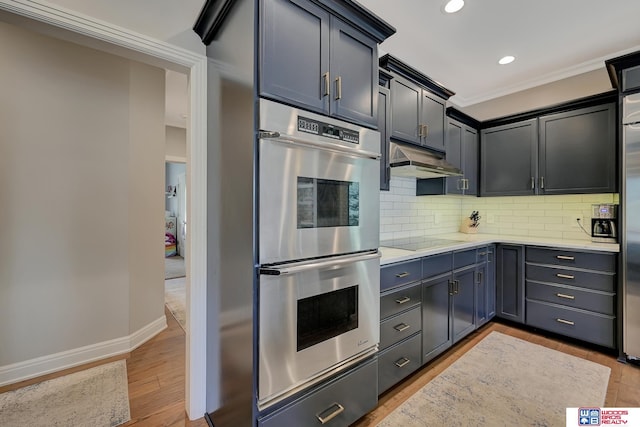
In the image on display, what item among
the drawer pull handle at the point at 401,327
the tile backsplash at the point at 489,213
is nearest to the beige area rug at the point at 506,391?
the drawer pull handle at the point at 401,327

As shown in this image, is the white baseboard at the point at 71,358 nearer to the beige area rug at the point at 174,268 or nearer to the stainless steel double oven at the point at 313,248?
the stainless steel double oven at the point at 313,248

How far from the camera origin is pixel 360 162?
1.60 meters

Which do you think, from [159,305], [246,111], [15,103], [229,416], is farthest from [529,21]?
[159,305]

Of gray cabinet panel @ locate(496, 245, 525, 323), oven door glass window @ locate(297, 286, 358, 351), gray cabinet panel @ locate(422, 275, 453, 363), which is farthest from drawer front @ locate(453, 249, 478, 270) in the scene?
oven door glass window @ locate(297, 286, 358, 351)

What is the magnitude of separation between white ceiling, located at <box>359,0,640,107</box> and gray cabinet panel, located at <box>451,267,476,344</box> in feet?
6.99

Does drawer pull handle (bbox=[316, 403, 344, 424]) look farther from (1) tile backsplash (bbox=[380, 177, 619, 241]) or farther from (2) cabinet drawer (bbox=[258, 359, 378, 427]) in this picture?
(1) tile backsplash (bbox=[380, 177, 619, 241])

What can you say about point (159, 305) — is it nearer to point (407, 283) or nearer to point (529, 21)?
point (407, 283)

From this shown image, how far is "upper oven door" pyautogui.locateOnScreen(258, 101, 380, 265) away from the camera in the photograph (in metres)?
1.24

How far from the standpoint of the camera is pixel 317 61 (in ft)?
4.70

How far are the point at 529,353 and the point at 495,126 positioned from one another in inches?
102

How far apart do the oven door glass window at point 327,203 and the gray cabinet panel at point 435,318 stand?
3.38 feet

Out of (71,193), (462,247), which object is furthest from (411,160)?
(71,193)

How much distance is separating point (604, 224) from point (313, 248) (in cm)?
313

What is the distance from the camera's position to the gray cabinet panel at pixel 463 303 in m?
2.50
